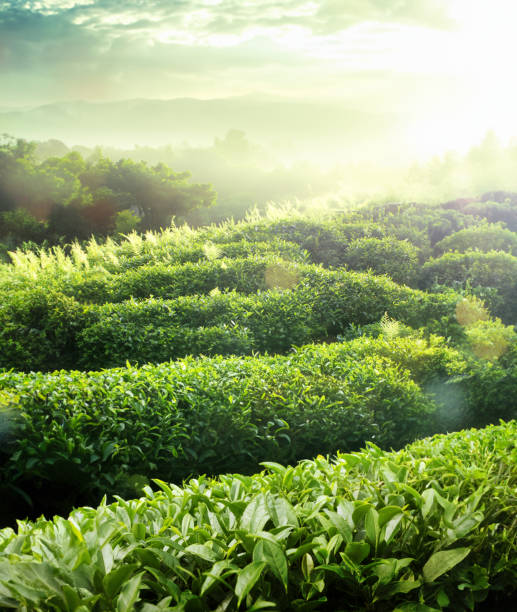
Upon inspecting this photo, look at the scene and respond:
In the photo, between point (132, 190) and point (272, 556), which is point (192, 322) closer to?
point (272, 556)

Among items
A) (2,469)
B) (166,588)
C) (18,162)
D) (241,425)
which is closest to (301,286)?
(241,425)

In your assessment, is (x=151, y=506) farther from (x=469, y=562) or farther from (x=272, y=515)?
(x=469, y=562)

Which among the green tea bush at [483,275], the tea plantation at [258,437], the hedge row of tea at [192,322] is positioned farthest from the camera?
the green tea bush at [483,275]

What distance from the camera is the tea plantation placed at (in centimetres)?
187

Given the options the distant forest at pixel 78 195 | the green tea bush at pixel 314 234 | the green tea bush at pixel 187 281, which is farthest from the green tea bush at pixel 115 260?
the distant forest at pixel 78 195

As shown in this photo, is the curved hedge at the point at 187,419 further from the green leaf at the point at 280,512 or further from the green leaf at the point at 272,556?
the green leaf at the point at 272,556

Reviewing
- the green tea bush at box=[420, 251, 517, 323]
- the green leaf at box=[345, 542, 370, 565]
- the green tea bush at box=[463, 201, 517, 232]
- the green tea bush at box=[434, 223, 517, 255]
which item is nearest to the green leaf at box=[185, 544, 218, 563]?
the green leaf at box=[345, 542, 370, 565]

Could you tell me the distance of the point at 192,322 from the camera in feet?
23.2

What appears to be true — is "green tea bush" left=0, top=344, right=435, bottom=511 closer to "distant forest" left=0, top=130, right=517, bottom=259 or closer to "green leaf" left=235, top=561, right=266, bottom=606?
"green leaf" left=235, top=561, right=266, bottom=606

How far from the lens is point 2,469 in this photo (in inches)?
139

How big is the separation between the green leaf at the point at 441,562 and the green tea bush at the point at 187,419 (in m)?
2.32

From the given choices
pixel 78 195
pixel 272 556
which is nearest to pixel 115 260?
pixel 272 556

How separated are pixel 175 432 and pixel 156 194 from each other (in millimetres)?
27115

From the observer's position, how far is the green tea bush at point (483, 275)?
9.02 m
